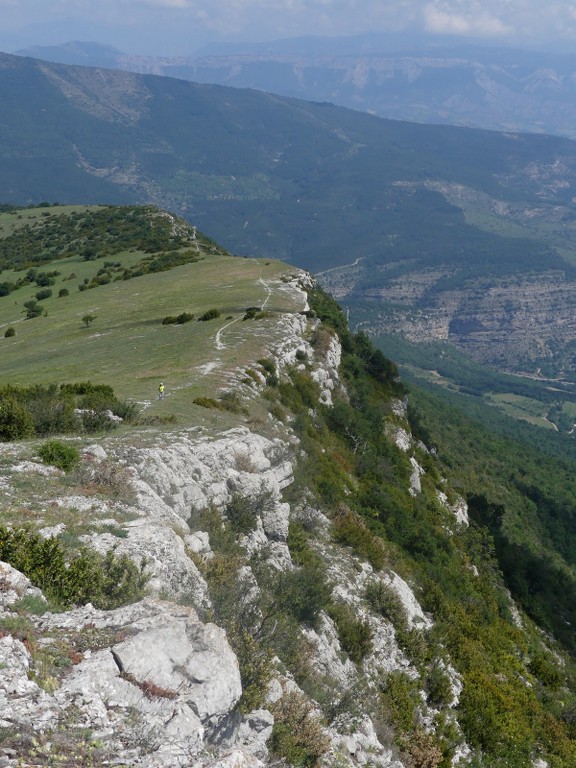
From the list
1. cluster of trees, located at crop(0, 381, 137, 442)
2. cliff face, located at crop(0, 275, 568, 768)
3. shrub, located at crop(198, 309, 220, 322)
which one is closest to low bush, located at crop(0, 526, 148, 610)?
cliff face, located at crop(0, 275, 568, 768)

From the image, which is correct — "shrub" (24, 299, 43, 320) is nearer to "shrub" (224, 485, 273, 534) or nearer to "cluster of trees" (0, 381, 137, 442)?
"cluster of trees" (0, 381, 137, 442)

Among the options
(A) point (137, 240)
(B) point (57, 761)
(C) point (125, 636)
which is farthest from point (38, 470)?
(A) point (137, 240)

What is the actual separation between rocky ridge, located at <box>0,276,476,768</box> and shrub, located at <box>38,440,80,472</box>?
1.30 feet

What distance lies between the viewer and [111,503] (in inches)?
572

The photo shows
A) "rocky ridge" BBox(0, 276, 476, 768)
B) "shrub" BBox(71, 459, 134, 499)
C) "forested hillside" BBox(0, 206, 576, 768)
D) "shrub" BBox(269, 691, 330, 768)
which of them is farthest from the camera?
"shrub" BBox(71, 459, 134, 499)

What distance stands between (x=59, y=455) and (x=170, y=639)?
811 cm

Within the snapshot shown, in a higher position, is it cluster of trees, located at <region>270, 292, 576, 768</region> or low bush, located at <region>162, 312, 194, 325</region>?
low bush, located at <region>162, 312, 194, 325</region>

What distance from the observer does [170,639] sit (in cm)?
944

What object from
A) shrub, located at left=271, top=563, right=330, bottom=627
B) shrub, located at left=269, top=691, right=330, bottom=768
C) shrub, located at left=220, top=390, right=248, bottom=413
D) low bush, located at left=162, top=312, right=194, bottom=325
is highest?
shrub, located at left=269, top=691, right=330, bottom=768

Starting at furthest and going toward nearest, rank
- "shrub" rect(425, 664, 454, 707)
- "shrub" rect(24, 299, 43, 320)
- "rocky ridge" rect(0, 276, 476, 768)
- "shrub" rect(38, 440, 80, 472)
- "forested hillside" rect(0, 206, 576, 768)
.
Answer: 1. "shrub" rect(24, 299, 43, 320)
2. "shrub" rect(425, 664, 454, 707)
3. "shrub" rect(38, 440, 80, 472)
4. "forested hillside" rect(0, 206, 576, 768)
5. "rocky ridge" rect(0, 276, 476, 768)

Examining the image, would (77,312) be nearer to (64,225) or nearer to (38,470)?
(38,470)

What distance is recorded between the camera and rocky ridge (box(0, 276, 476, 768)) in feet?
25.6

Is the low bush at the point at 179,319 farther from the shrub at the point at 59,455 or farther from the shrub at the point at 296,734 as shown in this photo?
the shrub at the point at 296,734

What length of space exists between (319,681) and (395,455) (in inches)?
1007
